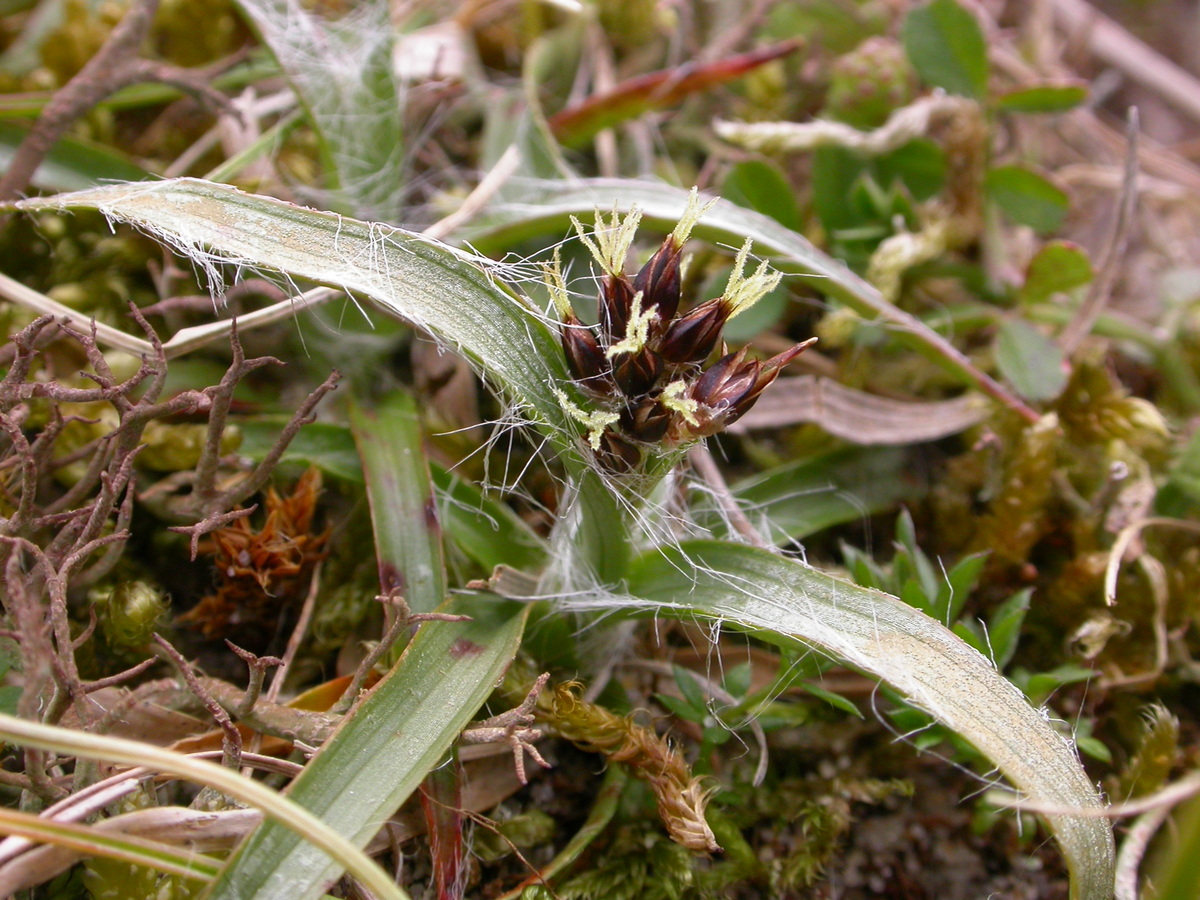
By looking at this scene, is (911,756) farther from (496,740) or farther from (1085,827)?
(496,740)

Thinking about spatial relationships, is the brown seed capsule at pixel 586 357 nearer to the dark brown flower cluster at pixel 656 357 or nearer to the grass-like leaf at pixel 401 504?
the dark brown flower cluster at pixel 656 357

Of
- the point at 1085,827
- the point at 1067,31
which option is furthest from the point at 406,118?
the point at 1067,31

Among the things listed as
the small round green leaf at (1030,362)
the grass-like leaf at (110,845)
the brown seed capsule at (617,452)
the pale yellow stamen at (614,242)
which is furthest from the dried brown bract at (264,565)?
the small round green leaf at (1030,362)

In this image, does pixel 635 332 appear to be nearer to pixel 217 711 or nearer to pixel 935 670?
pixel 935 670

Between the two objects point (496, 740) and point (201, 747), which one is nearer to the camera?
point (496, 740)

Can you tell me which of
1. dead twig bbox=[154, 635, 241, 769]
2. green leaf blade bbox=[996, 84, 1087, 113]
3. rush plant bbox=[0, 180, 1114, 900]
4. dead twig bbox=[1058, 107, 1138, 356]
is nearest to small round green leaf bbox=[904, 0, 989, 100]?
green leaf blade bbox=[996, 84, 1087, 113]

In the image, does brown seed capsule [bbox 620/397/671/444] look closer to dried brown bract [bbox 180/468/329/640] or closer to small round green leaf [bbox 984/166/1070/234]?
dried brown bract [bbox 180/468/329/640]

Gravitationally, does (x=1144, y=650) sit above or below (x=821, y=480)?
below
